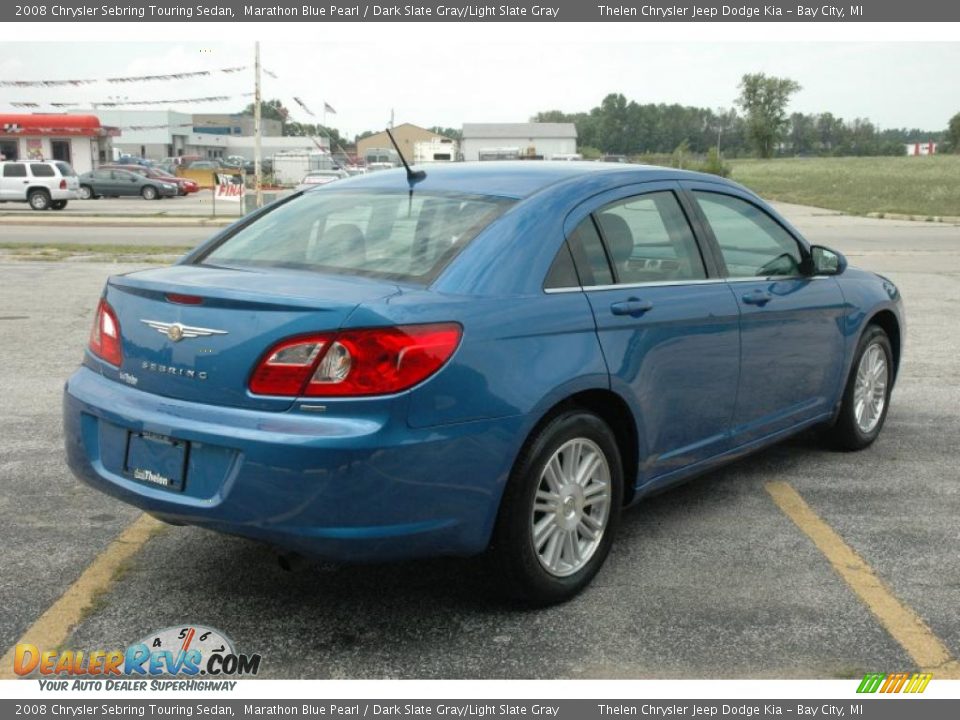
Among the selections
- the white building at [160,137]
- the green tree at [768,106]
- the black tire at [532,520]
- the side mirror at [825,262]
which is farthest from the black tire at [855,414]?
the green tree at [768,106]

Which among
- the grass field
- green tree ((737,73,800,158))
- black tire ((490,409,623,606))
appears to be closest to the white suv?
the grass field

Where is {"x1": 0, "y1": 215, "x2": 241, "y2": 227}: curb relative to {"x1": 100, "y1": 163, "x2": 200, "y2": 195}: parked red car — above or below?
below

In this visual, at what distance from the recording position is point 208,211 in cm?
3559

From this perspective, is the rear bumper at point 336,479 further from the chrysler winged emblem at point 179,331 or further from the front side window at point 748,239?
the front side window at point 748,239

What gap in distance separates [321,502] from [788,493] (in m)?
2.85

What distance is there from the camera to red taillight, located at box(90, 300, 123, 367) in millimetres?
3855

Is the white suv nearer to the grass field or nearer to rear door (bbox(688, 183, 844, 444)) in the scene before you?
the grass field

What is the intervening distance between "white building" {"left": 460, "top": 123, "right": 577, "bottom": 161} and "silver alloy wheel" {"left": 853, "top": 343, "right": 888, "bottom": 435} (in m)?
61.2

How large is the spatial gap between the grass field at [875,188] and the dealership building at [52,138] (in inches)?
1443

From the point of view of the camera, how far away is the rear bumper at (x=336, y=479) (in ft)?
10.6

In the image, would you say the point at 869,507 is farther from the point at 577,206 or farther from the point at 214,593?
the point at 214,593

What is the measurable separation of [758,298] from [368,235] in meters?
1.86
